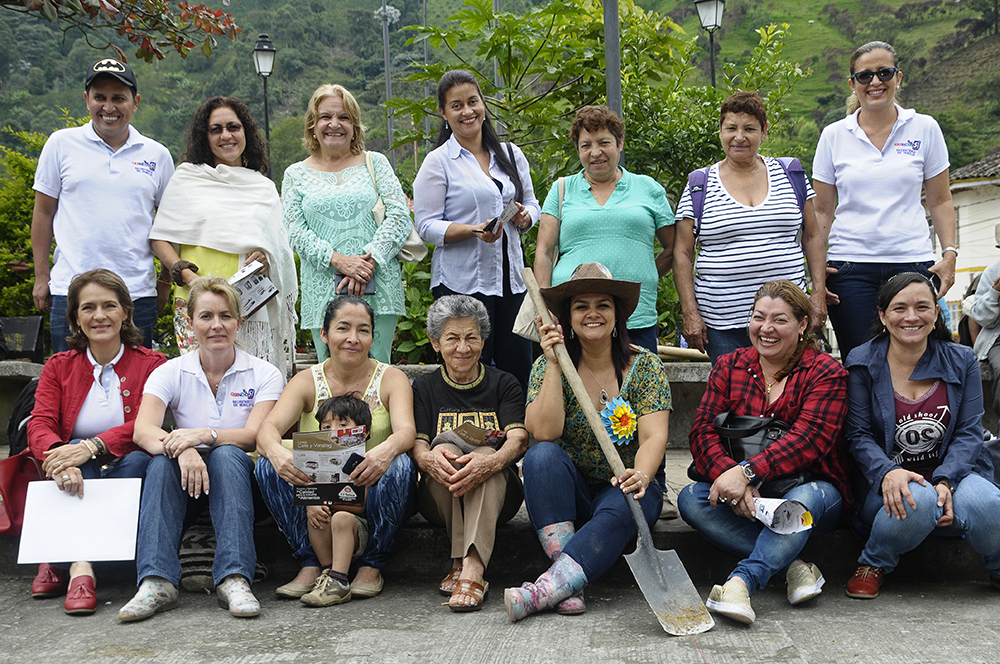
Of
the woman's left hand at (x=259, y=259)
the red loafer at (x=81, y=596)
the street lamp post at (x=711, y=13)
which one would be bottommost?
the red loafer at (x=81, y=596)

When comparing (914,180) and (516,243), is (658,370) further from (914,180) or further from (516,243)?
(914,180)

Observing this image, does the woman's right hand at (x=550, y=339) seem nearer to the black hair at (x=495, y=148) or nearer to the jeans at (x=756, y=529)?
the jeans at (x=756, y=529)

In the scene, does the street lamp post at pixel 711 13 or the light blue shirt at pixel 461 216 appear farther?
the street lamp post at pixel 711 13

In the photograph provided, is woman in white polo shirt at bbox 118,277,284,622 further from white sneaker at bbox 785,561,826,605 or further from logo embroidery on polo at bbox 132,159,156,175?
white sneaker at bbox 785,561,826,605

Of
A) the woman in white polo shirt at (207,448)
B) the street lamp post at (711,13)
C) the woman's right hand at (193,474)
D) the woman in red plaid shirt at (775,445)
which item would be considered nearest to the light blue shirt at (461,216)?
the woman in white polo shirt at (207,448)

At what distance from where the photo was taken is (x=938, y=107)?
49.0 m

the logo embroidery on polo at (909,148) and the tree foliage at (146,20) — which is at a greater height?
the tree foliage at (146,20)

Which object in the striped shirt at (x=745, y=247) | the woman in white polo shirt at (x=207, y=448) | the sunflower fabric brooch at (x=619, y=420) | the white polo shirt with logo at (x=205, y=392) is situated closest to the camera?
the woman in white polo shirt at (x=207, y=448)

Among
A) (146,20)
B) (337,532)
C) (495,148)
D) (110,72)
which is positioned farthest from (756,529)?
(146,20)

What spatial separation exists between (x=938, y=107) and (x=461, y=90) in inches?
2056

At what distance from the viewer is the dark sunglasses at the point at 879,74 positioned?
411 cm

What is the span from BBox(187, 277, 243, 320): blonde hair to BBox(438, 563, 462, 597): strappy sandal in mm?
1470

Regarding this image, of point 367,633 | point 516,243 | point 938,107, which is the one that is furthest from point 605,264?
point 938,107

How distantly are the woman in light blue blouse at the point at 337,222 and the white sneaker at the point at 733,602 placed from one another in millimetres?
1982
